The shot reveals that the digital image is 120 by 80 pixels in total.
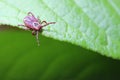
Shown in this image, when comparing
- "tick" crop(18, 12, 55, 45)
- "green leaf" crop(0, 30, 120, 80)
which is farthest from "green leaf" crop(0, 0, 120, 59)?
"green leaf" crop(0, 30, 120, 80)

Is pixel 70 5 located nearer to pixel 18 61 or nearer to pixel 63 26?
pixel 63 26

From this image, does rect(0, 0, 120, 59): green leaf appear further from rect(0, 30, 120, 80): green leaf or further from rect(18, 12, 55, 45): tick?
rect(0, 30, 120, 80): green leaf

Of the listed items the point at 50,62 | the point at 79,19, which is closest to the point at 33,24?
the point at 50,62

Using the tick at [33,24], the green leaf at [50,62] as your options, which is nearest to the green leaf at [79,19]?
the tick at [33,24]

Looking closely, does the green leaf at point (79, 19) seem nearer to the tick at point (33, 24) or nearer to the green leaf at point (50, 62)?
the tick at point (33, 24)

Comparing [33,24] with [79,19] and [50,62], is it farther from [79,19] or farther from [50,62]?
[79,19]
